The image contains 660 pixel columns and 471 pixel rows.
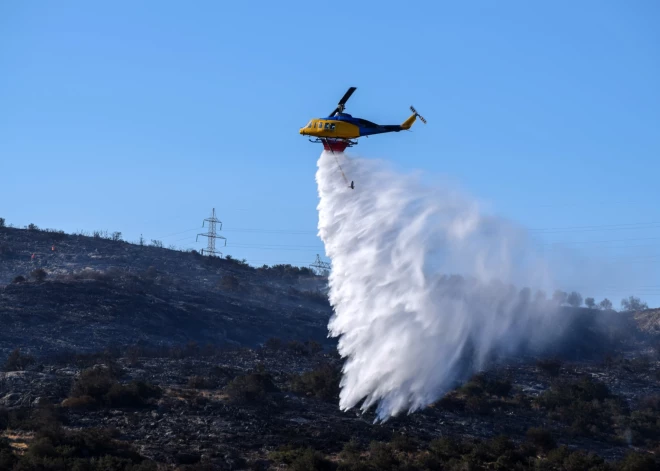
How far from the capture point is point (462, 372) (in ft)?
239

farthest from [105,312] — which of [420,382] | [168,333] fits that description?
[420,382]

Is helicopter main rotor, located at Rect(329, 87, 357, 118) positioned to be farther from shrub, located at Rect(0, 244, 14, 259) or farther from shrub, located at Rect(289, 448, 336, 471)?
shrub, located at Rect(0, 244, 14, 259)

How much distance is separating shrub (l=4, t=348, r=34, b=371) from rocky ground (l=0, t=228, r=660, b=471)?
0.46ft

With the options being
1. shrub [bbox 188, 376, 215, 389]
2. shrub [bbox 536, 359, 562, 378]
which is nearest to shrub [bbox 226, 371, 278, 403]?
shrub [bbox 188, 376, 215, 389]

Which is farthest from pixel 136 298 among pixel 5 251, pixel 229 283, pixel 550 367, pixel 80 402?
pixel 550 367

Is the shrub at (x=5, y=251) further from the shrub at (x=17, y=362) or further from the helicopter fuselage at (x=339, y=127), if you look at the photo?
the helicopter fuselage at (x=339, y=127)

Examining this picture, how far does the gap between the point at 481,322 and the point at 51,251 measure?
54.2m

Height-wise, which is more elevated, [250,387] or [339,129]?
[339,129]

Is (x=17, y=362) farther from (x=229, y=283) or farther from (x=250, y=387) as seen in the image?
(x=229, y=283)

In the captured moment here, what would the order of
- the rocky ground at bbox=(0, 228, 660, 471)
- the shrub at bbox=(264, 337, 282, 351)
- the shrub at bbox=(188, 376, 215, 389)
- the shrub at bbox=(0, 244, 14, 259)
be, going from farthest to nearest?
the shrub at bbox=(0, 244, 14, 259) < the shrub at bbox=(264, 337, 282, 351) < the shrub at bbox=(188, 376, 215, 389) < the rocky ground at bbox=(0, 228, 660, 471)

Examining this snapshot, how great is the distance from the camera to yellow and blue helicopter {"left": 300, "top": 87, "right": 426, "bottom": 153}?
55.8 m

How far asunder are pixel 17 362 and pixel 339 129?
2816 cm

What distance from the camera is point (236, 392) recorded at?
188 ft

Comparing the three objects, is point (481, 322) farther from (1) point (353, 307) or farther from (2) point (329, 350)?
(1) point (353, 307)
